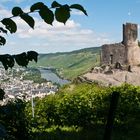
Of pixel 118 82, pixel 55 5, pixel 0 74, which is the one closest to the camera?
pixel 55 5

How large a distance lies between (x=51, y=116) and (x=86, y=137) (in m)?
7.32

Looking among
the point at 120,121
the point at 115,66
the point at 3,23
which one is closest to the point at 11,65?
the point at 3,23

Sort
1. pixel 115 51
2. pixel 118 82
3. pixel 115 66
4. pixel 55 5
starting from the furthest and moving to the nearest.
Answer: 1. pixel 115 51
2. pixel 115 66
3. pixel 118 82
4. pixel 55 5

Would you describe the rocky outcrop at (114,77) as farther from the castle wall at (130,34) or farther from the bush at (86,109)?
the bush at (86,109)

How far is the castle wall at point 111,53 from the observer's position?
4959cm

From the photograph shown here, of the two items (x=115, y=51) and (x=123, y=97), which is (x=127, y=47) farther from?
(x=123, y=97)

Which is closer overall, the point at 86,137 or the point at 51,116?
the point at 86,137

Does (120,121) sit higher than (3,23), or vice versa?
(3,23)

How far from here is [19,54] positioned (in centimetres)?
293

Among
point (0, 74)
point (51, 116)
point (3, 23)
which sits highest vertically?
point (3, 23)

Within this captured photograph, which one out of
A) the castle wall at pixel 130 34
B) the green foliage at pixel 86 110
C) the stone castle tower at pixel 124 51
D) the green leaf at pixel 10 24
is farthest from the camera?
the castle wall at pixel 130 34

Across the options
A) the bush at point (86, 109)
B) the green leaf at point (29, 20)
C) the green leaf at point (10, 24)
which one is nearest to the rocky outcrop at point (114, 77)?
the bush at point (86, 109)

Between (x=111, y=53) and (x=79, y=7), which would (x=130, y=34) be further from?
(x=79, y=7)

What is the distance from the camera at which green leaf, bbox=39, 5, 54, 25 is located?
2475 mm
